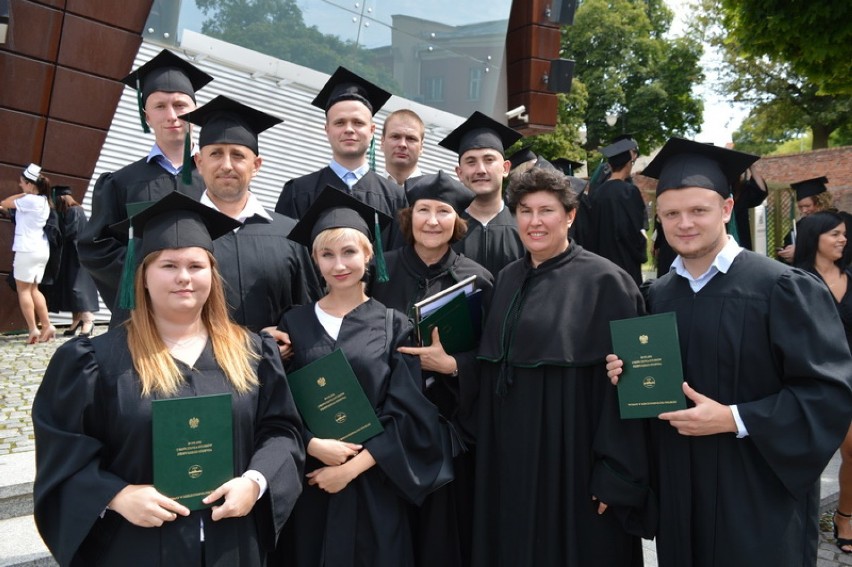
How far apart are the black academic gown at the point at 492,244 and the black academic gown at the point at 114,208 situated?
5.44 feet

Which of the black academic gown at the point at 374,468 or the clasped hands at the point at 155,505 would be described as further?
the black academic gown at the point at 374,468

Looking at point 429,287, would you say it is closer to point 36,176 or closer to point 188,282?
point 188,282

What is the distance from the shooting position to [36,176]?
8828mm

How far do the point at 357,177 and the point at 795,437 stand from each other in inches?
121

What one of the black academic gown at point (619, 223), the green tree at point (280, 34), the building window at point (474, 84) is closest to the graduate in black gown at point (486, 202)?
the black academic gown at point (619, 223)

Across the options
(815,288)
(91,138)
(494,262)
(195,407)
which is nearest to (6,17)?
(91,138)

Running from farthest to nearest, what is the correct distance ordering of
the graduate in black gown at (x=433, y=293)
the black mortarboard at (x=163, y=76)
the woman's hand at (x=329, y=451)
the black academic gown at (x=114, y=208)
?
the black mortarboard at (x=163, y=76) < the black academic gown at (x=114, y=208) < the graduate in black gown at (x=433, y=293) < the woman's hand at (x=329, y=451)

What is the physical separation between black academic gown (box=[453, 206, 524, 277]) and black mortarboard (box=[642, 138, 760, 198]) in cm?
146

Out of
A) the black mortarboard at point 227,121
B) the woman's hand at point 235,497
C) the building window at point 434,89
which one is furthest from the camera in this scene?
the building window at point 434,89

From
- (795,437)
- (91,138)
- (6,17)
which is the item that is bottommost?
(795,437)

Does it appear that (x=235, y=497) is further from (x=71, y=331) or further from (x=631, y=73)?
(x=631, y=73)

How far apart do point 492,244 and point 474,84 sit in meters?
10.2

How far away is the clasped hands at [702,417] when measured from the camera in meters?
2.71

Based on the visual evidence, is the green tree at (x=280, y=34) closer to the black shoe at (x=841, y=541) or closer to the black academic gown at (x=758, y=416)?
the black academic gown at (x=758, y=416)
